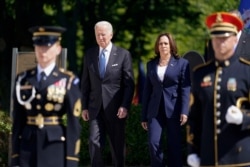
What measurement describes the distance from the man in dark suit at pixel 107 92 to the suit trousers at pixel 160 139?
548 millimetres

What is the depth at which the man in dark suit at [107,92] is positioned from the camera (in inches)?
452

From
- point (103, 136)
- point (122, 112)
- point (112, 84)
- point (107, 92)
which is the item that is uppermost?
point (112, 84)

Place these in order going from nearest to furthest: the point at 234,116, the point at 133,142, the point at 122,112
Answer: the point at 234,116
the point at 122,112
the point at 133,142

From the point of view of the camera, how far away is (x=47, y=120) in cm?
819

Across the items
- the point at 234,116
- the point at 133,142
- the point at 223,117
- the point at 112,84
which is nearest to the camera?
the point at 234,116

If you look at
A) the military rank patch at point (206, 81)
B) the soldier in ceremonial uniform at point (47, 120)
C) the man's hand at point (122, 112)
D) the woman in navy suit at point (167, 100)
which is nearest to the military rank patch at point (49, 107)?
the soldier in ceremonial uniform at point (47, 120)

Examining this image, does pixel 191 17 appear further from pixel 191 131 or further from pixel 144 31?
pixel 191 131

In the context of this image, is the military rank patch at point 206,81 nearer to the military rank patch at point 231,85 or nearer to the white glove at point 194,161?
the military rank patch at point 231,85

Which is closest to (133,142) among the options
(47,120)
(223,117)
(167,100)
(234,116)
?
(167,100)

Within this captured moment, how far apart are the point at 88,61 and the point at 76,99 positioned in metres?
3.46

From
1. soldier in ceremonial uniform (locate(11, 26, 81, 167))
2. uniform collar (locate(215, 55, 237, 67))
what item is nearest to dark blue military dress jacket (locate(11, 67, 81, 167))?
soldier in ceremonial uniform (locate(11, 26, 81, 167))

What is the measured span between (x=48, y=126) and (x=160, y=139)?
315 cm

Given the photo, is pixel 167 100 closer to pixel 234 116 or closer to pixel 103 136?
pixel 103 136

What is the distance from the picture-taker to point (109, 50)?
456 inches
